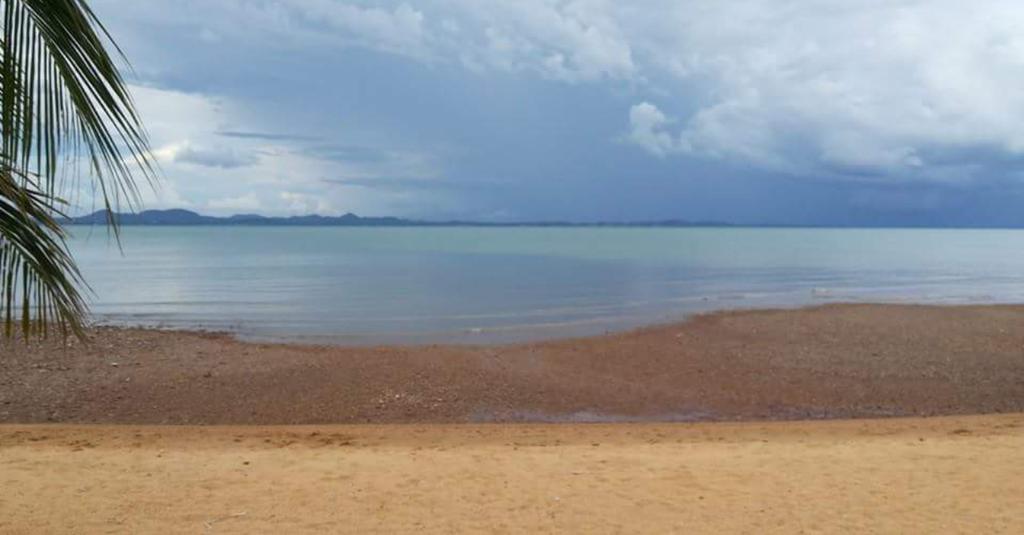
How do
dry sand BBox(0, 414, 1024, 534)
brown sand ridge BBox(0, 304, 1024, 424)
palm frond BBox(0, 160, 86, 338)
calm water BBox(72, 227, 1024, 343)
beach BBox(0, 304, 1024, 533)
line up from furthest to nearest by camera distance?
calm water BBox(72, 227, 1024, 343) → brown sand ridge BBox(0, 304, 1024, 424) → beach BBox(0, 304, 1024, 533) → dry sand BBox(0, 414, 1024, 534) → palm frond BBox(0, 160, 86, 338)

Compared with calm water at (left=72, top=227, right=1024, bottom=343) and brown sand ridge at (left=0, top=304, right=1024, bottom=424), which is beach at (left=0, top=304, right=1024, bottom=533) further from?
calm water at (left=72, top=227, right=1024, bottom=343)

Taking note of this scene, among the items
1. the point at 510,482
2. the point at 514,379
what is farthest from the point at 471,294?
the point at 510,482

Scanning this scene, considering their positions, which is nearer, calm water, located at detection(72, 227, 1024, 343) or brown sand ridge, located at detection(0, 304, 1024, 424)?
brown sand ridge, located at detection(0, 304, 1024, 424)

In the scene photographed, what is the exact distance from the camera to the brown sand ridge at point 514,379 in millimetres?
12164

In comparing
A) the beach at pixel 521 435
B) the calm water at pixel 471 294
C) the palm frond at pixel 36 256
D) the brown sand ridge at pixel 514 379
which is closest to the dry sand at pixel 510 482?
the beach at pixel 521 435

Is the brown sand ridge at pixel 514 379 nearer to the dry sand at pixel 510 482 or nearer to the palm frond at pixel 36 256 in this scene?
the dry sand at pixel 510 482

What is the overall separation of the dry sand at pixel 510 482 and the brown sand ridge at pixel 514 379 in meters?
1.83

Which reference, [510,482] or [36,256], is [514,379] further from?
[36,256]

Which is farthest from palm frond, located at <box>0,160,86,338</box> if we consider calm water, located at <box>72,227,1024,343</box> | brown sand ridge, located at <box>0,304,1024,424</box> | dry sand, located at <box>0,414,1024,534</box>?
calm water, located at <box>72,227,1024,343</box>

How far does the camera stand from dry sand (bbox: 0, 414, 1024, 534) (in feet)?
20.4

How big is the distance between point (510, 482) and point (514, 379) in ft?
22.1

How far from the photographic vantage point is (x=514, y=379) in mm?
14156

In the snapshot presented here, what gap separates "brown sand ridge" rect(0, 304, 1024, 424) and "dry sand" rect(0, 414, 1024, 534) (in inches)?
71.9

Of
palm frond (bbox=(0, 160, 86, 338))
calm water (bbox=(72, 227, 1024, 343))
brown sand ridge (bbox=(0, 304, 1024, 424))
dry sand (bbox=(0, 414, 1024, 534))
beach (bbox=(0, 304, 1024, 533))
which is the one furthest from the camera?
calm water (bbox=(72, 227, 1024, 343))
